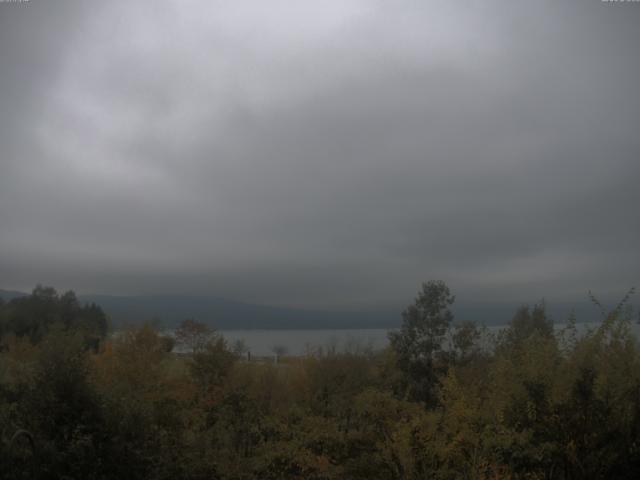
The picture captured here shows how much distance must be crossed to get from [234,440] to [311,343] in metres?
7.66

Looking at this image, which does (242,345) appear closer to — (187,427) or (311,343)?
(311,343)

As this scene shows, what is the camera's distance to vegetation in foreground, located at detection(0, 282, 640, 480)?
41.4ft

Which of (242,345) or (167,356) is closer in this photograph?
(167,356)

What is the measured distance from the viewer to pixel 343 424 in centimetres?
2142

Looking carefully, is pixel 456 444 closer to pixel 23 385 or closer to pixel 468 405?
pixel 468 405

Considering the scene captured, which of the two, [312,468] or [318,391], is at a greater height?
[318,391]

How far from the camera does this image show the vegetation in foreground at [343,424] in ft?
41.4

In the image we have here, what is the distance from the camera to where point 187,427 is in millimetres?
20547

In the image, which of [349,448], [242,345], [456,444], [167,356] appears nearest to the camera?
[456,444]

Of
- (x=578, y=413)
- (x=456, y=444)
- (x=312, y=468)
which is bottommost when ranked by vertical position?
(x=312, y=468)

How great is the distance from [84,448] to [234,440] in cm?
976

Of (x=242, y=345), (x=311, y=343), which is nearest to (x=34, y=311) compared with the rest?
(x=242, y=345)

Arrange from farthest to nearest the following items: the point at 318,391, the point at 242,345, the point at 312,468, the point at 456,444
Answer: the point at 242,345, the point at 318,391, the point at 312,468, the point at 456,444

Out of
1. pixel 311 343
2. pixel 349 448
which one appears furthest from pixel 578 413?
pixel 311 343
